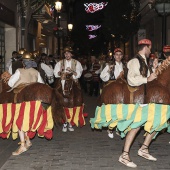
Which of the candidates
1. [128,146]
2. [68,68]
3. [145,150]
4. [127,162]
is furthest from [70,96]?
[127,162]

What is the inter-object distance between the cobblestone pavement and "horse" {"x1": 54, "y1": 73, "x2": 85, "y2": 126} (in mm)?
515

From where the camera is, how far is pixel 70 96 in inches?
395

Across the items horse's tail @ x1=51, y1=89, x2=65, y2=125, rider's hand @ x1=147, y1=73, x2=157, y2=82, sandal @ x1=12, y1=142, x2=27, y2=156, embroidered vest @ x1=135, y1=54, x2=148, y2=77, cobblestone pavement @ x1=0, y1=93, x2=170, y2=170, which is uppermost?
embroidered vest @ x1=135, y1=54, x2=148, y2=77

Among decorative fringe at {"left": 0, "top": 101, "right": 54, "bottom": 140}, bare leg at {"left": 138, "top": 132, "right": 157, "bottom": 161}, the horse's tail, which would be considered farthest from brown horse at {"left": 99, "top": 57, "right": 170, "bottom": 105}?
the horse's tail

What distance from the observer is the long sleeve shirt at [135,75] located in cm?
646

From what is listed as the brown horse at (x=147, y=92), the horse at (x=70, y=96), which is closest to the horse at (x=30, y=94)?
the brown horse at (x=147, y=92)

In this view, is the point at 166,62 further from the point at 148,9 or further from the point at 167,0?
the point at 148,9

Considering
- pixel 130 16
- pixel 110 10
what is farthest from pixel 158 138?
pixel 110 10

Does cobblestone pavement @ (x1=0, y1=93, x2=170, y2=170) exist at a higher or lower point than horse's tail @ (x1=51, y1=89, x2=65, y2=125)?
lower

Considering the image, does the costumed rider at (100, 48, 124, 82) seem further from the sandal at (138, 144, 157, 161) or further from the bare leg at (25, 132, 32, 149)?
the sandal at (138, 144, 157, 161)

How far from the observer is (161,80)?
665 centimetres

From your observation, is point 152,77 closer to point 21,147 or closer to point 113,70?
point 21,147

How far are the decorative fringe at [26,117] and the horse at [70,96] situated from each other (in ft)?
7.28

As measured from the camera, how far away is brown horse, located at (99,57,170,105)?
6.51m
